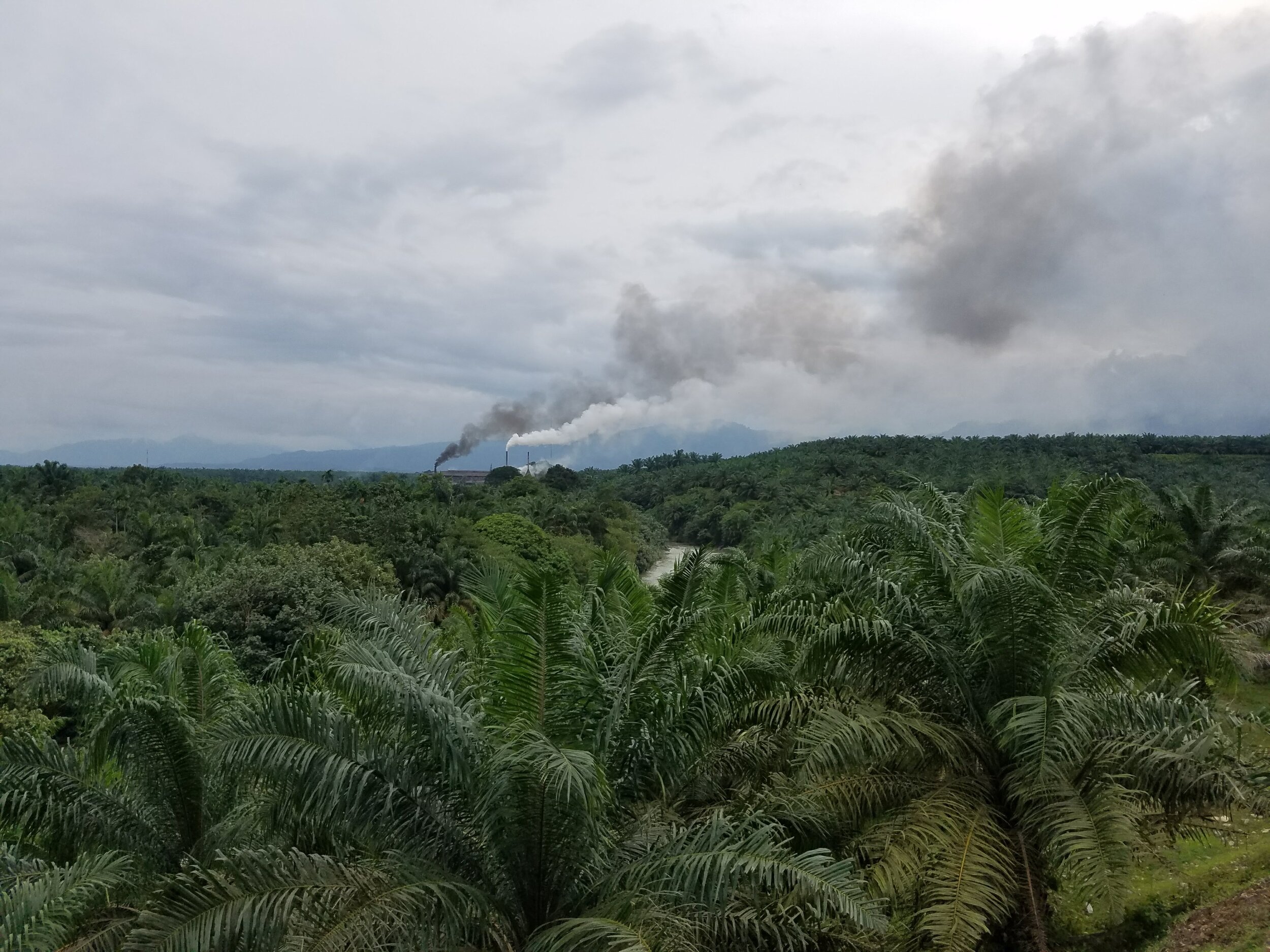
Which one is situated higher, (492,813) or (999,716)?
(999,716)

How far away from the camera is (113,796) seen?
9141mm

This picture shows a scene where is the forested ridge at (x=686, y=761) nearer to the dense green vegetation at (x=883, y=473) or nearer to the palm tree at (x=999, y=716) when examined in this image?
the palm tree at (x=999, y=716)

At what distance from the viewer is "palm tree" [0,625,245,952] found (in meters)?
8.14

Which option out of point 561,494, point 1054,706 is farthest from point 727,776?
point 561,494

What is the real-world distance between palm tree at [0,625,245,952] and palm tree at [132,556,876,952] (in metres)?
1.60

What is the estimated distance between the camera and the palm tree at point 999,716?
729cm

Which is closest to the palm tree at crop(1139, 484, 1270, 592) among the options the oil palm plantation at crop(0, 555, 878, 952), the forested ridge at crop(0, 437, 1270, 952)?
the forested ridge at crop(0, 437, 1270, 952)

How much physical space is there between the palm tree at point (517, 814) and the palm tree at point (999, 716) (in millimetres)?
765

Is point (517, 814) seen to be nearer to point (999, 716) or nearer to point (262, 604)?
point (999, 716)

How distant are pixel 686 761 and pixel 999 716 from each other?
8.68 ft

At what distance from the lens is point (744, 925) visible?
6.55 meters

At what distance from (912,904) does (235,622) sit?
20597mm

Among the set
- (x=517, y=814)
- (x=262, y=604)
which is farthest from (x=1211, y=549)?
(x=262, y=604)

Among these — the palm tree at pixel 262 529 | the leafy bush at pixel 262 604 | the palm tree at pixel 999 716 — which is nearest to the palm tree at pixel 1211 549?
the palm tree at pixel 999 716
